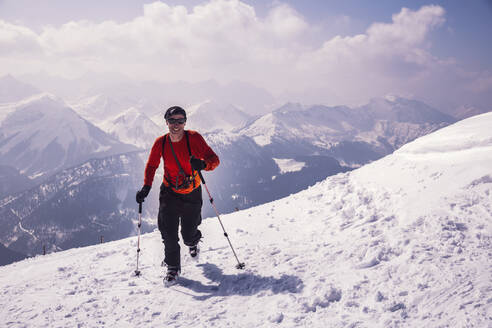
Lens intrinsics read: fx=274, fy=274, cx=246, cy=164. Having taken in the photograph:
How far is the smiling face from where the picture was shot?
629 centimetres

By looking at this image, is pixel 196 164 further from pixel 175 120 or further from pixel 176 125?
pixel 175 120

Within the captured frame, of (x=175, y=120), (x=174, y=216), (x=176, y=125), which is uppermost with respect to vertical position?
(x=175, y=120)

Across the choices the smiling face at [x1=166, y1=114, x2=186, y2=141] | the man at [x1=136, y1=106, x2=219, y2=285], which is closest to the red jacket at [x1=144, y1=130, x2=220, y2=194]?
the man at [x1=136, y1=106, x2=219, y2=285]

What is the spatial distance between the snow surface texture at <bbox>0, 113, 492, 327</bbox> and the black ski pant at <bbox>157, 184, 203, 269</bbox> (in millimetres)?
639

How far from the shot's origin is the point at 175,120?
6285mm

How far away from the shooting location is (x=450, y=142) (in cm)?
868

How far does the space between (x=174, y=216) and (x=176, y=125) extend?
2144 millimetres

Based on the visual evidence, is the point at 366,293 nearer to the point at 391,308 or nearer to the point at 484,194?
the point at 391,308

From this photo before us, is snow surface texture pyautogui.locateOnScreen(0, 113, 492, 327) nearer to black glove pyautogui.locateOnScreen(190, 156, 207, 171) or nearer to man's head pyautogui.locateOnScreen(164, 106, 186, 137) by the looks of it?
black glove pyautogui.locateOnScreen(190, 156, 207, 171)

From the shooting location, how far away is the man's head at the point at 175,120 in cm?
629

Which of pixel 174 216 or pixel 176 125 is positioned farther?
pixel 174 216

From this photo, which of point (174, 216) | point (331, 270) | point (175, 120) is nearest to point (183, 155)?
point (175, 120)

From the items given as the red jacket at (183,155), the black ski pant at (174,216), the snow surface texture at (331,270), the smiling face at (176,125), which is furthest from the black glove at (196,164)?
the snow surface texture at (331,270)

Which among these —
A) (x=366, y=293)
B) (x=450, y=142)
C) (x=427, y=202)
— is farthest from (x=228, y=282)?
(x=450, y=142)
